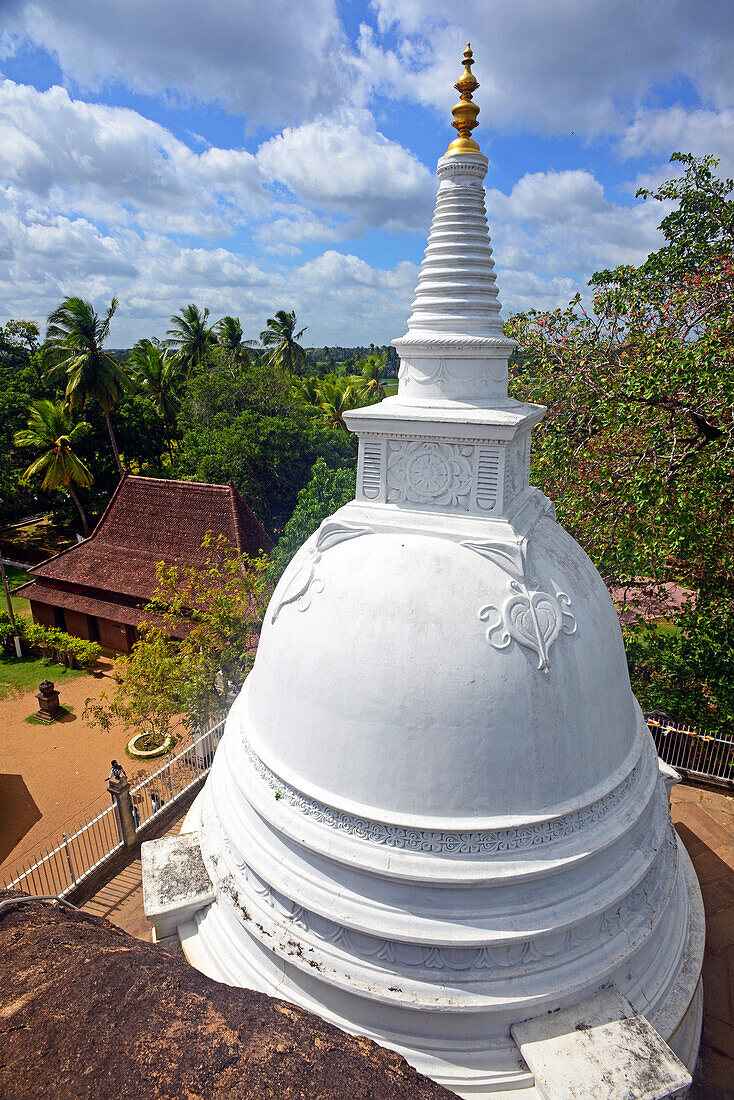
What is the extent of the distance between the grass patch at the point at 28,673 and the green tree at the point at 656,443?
19694 millimetres

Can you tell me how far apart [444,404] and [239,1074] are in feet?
22.8

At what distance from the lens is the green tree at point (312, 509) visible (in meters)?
18.2

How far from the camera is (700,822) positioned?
13.2m

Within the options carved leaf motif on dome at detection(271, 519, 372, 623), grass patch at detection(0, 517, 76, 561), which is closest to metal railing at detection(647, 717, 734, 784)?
carved leaf motif on dome at detection(271, 519, 372, 623)

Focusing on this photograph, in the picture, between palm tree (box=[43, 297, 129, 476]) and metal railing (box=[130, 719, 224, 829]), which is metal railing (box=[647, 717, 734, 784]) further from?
palm tree (box=[43, 297, 129, 476])

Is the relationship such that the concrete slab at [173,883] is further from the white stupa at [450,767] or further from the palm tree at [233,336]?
the palm tree at [233,336]

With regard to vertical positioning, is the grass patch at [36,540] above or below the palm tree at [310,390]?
below

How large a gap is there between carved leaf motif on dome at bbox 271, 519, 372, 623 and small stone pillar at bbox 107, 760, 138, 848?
22.8 ft

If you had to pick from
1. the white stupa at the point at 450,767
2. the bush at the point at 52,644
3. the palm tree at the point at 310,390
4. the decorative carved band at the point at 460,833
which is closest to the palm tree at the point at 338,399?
the palm tree at the point at 310,390

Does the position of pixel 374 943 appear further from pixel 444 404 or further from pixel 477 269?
pixel 477 269

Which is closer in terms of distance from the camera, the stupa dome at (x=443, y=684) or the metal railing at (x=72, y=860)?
the stupa dome at (x=443, y=684)

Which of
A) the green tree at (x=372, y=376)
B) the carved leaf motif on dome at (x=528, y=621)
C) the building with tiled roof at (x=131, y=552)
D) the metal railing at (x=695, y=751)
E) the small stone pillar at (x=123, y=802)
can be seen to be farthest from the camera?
the green tree at (x=372, y=376)

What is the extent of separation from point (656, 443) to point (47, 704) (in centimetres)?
2046

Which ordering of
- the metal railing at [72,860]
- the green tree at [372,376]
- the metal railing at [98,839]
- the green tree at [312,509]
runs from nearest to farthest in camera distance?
the metal railing at [72,860], the metal railing at [98,839], the green tree at [312,509], the green tree at [372,376]
